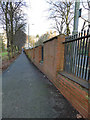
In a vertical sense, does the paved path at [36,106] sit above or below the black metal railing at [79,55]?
below

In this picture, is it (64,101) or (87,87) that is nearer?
(87,87)

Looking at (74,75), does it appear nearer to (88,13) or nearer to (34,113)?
(34,113)

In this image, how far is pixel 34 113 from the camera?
2.26 metres

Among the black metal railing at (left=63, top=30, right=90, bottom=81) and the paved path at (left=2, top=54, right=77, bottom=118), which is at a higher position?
the black metal railing at (left=63, top=30, right=90, bottom=81)

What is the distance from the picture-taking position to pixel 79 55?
270 cm

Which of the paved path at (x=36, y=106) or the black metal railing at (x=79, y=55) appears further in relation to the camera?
the black metal railing at (x=79, y=55)

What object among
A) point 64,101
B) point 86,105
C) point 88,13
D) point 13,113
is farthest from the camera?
point 88,13

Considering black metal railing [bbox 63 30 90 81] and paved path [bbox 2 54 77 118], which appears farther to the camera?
black metal railing [bbox 63 30 90 81]

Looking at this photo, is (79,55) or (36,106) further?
(79,55)

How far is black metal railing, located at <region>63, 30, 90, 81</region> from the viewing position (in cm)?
241

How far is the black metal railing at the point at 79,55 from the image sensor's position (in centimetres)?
241

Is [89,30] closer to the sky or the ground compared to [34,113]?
closer to the sky

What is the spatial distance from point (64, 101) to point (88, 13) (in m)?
10.7

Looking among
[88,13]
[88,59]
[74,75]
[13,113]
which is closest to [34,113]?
[13,113]
